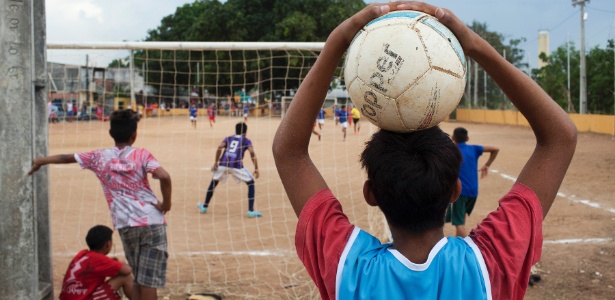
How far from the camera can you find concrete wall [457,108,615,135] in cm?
2353

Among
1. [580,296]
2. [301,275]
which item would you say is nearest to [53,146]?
[301,275]

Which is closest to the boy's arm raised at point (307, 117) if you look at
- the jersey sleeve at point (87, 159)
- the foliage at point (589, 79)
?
the jersey sleeve at point (87, 159)

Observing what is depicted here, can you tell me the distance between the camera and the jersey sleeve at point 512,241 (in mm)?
1422

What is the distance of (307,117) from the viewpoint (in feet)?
5.46

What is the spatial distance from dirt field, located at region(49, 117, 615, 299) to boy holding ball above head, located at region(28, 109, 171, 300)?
3.70 feet

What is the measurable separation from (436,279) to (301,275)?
15.3 ft

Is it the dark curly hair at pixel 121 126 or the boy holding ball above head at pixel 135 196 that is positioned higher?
the dark curly hair at pixel 121 126

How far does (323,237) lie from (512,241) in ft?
1.57

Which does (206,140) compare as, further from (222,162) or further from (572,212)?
(572,212)

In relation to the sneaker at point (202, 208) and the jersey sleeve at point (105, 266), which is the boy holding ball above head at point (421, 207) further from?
the sneaker at point (202, 208)

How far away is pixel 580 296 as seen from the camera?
530 cm

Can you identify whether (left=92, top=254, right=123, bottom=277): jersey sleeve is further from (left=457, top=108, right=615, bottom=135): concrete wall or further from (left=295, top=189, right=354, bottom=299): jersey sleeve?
(left=457, top=108, right=615, bottom=135): concrete wall

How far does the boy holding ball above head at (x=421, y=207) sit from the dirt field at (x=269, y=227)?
1.03 metres

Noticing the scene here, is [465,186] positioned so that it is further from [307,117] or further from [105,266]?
[307,117]
